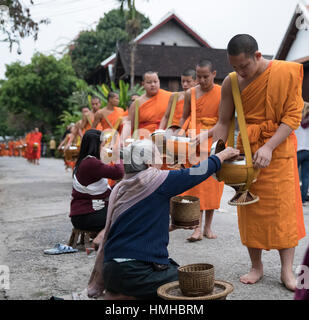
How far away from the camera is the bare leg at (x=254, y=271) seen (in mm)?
3729

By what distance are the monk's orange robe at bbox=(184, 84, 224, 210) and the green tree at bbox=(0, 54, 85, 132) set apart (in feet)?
Answer: 94.9

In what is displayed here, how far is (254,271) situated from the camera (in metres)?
3.77

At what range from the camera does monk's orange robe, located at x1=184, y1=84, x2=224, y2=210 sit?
17.1 ft

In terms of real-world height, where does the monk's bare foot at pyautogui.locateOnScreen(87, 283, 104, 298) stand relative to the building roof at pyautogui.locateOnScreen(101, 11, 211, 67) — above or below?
below

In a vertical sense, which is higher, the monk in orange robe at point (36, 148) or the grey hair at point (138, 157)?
the grey hair at point (138, 157)

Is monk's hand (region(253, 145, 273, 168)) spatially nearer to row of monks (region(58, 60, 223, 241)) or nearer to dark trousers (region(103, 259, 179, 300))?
dark trousers (region(103, 259, 179, 300))

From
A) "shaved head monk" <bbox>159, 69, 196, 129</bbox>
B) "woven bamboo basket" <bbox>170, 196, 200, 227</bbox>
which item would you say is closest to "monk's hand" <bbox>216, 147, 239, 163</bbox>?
"woven bamboo basket" <bbox>170, 196, 200, 227</bbox>

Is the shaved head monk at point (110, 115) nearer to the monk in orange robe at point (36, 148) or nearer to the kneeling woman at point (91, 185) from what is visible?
the kneeling woman at point (91, 185)

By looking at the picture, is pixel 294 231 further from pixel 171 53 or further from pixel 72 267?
pixel 171 53

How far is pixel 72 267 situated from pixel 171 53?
1002 inches

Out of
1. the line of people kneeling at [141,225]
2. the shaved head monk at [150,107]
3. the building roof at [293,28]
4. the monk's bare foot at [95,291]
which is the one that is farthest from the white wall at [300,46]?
the monk's bare foot at [95,291]

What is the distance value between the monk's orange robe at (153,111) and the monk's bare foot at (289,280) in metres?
3.03
